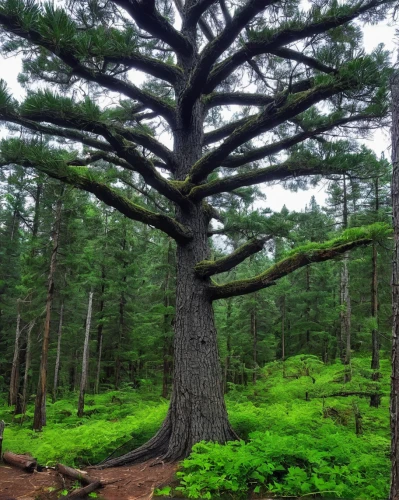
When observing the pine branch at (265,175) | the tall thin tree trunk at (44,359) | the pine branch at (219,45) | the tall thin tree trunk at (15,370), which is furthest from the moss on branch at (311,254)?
the tall thin tree trunk at (15,370)

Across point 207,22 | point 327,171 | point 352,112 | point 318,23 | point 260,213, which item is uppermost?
point 207,22

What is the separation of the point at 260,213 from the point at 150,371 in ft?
67.9

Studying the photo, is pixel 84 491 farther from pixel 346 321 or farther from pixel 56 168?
pixel 346 321

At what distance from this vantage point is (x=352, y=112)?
504cm

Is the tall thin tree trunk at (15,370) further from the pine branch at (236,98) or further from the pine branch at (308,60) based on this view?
the pine branch at (308,60)

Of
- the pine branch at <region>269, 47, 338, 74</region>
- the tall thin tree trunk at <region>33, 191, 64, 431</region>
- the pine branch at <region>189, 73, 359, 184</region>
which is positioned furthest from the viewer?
the tall thin tree trunk at <region>33, 191, 64, 431</region>

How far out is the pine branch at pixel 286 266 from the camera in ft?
15.6

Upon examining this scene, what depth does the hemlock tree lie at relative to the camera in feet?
14.3

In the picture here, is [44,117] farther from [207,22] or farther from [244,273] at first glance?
[244,273]

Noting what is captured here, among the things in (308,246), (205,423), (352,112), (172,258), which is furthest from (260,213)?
(172,258)

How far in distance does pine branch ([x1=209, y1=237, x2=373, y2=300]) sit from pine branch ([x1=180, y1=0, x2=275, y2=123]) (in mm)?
2911

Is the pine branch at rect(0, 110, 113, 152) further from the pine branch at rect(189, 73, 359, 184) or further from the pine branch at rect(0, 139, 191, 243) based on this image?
the pine branch at rect(189, 73, 359, 184)

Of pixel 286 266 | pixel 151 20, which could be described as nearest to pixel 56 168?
pixel 151 20

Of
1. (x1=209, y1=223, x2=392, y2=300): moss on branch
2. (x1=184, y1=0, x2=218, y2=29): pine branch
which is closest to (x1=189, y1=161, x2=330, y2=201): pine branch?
(x1=209, y1=223, x2=392, y2=300): moss on branch
